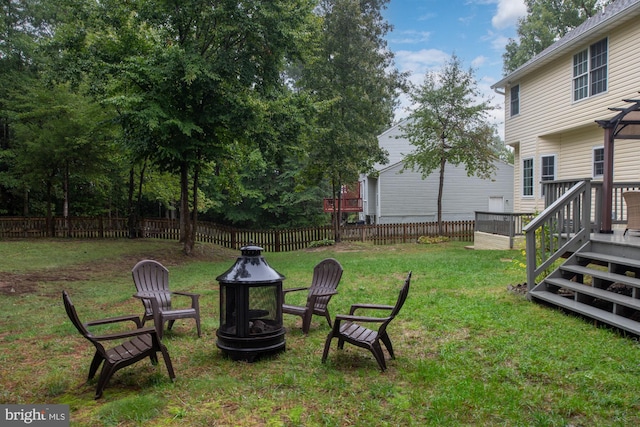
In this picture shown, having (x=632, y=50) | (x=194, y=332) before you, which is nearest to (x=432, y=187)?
(x=632, y=50)

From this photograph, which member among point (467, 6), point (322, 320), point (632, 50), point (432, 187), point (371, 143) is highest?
point (467, 6)

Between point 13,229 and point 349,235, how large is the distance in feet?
50.6

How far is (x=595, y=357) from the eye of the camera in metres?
4.13

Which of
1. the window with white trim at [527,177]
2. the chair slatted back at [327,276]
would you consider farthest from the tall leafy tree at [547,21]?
the chair slatted back at [327,276]

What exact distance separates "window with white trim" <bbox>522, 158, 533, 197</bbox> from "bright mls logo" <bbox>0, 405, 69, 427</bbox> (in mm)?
16110

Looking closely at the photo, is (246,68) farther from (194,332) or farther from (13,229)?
(13,229)

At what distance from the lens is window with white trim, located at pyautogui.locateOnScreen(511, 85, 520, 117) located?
1659 centimetres

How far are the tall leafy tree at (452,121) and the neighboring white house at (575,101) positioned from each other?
287cm

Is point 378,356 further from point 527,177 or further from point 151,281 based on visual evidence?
point 527,177

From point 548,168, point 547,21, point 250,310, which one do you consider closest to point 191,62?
point 250,310

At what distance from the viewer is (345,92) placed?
747 inches

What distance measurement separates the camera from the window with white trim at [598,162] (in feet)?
42.8

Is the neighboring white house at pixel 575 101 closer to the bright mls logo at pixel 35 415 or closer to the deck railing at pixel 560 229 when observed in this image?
the deck railing at pixel 560 229

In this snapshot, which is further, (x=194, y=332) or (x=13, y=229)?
(x=13, y=229)
